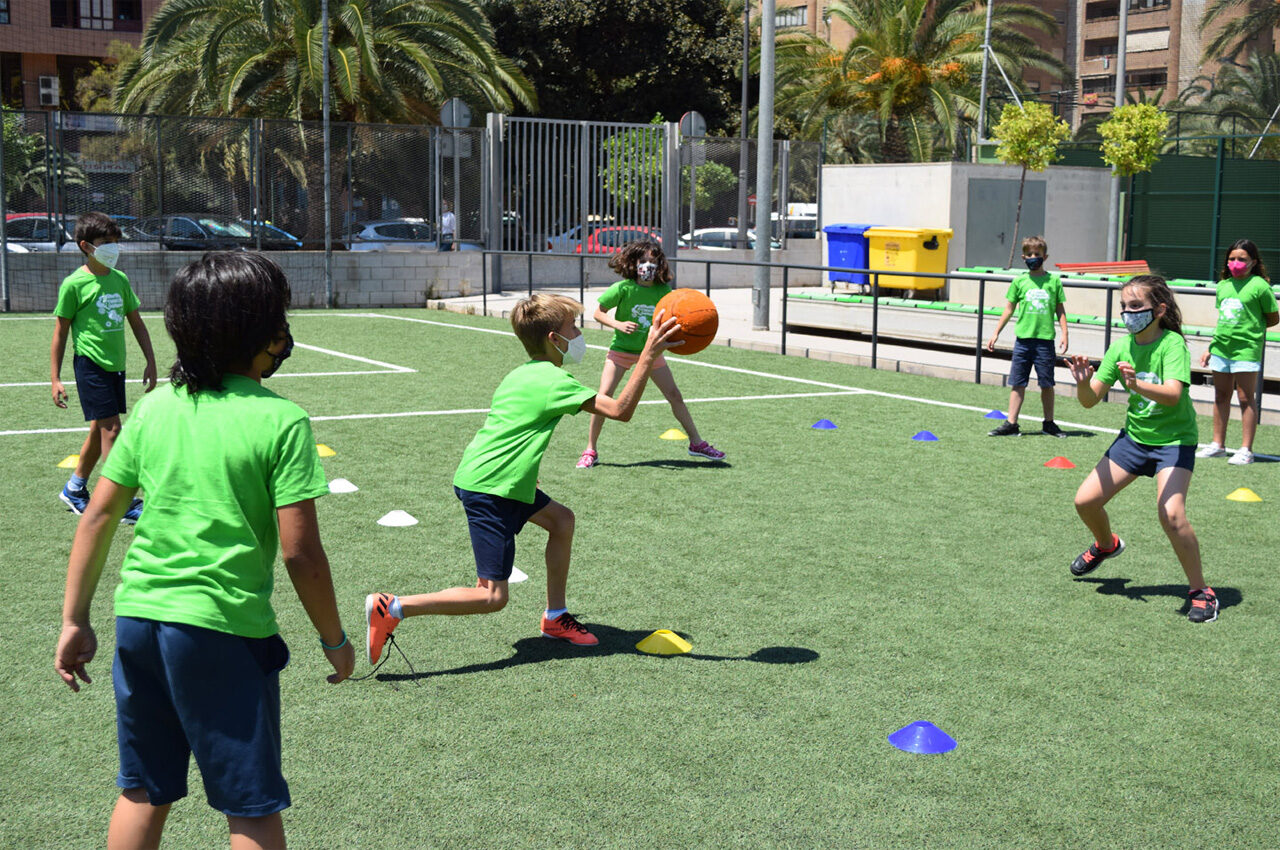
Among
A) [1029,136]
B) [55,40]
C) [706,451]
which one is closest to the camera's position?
[706,451]

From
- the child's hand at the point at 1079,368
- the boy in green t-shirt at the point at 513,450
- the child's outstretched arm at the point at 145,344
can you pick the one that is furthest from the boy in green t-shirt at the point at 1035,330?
the boy in green t-shirt at the point at 513,450

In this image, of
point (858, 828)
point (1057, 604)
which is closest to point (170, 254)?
point (1057, 604)

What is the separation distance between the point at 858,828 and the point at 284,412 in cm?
212

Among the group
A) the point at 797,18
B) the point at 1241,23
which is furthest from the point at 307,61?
the point at 797,18

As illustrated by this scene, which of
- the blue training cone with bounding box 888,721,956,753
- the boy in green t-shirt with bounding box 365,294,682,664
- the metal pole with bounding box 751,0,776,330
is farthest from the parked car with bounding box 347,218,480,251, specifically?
the blue training cone with bounding box 888,721,956,753

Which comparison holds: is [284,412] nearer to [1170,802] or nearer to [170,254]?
[1170,802]

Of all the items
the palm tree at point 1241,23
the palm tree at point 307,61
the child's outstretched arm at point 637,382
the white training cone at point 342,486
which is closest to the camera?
the child's outstretched arm at point 637,382

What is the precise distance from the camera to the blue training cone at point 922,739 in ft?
14.6

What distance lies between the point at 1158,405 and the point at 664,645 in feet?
8.28

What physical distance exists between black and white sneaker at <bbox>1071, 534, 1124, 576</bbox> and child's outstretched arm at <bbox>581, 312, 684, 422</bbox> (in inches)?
109

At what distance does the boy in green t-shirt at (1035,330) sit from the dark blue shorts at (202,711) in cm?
917

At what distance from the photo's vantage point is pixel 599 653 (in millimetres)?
5477

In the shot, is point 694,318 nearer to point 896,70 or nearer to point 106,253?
point 106,253

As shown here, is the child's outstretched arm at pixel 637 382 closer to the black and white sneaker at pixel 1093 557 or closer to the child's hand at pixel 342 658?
the child's hand at pixel 342 658
